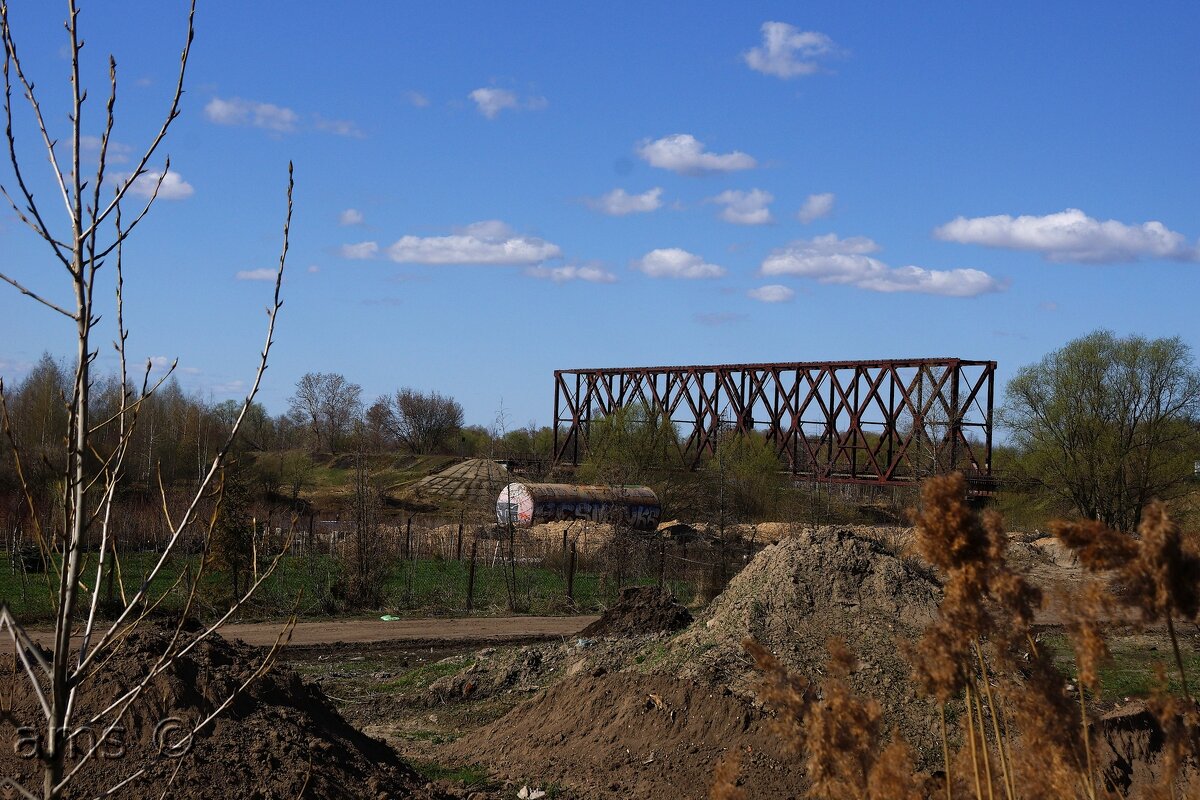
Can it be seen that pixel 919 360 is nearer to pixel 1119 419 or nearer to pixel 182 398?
pixel 1119 419

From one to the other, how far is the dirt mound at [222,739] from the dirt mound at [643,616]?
7.69 m

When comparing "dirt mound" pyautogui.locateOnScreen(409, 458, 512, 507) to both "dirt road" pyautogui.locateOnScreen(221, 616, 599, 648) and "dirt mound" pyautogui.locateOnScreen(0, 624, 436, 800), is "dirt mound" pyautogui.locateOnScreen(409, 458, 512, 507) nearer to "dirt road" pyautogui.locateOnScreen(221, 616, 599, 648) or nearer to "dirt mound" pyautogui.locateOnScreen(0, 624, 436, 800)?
"dirt road" pyautogui.locateOnScreen(221, 616, 599, 648)

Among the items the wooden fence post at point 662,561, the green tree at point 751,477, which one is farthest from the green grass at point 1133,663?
the green tree at point 751,477

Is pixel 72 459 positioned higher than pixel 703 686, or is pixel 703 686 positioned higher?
pixel 72 459

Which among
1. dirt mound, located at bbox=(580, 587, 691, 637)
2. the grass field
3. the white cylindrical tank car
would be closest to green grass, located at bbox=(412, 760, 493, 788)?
dirt mound, located at bbox=(580, 587, 691, 637)

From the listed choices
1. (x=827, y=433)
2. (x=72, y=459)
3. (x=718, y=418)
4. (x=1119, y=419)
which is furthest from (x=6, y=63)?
(x=718, y=418)

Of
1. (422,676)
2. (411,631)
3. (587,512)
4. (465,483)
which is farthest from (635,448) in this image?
(422,676)

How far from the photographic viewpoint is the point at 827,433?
5138 centimetres

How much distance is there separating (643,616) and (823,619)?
463cm

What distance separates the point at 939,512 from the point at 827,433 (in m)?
49.1

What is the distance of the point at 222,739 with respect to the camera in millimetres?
8859

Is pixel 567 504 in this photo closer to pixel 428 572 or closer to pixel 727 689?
pixel 428 572

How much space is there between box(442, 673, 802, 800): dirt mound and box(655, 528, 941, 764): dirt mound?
54 centimetres

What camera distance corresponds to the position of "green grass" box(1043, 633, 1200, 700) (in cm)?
1645
